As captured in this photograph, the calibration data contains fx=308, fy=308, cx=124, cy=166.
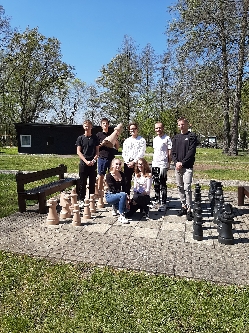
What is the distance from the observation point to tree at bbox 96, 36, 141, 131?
132 ft

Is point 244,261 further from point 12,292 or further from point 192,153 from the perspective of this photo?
point 12,292

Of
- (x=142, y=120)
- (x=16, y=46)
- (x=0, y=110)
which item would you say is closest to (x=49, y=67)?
(x=16, y=46)

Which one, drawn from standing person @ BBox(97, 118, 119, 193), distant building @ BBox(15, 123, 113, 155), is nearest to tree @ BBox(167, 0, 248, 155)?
distant building @ BBox(15, 123, 113, 155)

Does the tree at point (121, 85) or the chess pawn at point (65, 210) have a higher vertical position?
the tree at point (121, 85)

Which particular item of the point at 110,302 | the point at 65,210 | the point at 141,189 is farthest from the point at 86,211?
the point at 110,302

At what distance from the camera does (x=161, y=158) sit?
682cm

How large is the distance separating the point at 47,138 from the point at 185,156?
27434mm

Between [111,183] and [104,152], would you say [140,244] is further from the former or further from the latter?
[104,152]

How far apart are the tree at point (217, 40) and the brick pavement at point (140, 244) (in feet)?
65.6

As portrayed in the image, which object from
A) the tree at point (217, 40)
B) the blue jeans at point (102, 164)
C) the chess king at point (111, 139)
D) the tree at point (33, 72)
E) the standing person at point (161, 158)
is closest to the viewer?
the standing person at point (161, 158)

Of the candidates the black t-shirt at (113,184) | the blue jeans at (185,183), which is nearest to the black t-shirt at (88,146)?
the black t-shirt at (113,184)

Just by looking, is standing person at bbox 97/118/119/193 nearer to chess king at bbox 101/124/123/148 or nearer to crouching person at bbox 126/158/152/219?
chess king at bbox 101/124/123/148

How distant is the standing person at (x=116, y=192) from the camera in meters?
6.16

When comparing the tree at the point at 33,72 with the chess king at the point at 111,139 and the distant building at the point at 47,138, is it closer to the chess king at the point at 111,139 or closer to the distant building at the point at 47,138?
the distant building at the point at 47,138
